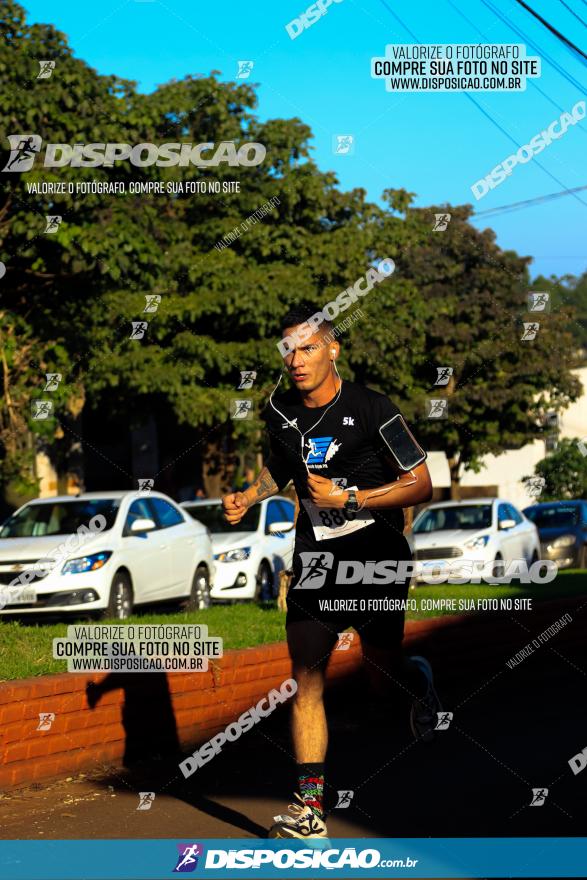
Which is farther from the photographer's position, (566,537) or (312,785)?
(566,537)

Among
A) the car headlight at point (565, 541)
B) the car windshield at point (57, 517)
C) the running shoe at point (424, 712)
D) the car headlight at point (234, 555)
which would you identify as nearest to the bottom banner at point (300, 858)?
the running shoe at point (424, 712)

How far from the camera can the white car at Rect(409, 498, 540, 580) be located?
2155cm

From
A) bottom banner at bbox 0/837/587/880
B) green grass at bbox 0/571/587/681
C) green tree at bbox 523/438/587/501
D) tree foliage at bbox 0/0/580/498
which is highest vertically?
tree foliage at bbox 0/0/580/498

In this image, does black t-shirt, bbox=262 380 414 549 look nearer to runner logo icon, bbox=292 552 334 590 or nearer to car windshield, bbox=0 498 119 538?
runner logo icon, bbox=292 552 334 590

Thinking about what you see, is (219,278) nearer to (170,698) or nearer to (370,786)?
(170,698)

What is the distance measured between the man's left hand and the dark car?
22712 mm

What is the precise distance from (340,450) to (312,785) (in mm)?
1380

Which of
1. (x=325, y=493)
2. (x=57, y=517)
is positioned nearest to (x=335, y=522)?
(x=325, y=493)

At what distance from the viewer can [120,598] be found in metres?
14.9

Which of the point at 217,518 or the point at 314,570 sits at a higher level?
the point at 217,518

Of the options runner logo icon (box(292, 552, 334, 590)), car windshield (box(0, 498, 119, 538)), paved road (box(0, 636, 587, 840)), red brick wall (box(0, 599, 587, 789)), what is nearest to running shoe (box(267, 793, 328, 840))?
paved road (box(0, 636, 587, 840))

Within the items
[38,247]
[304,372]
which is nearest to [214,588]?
[38,247]

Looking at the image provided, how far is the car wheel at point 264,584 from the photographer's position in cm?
1930

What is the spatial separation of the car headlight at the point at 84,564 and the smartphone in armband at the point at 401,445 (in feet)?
29.7
